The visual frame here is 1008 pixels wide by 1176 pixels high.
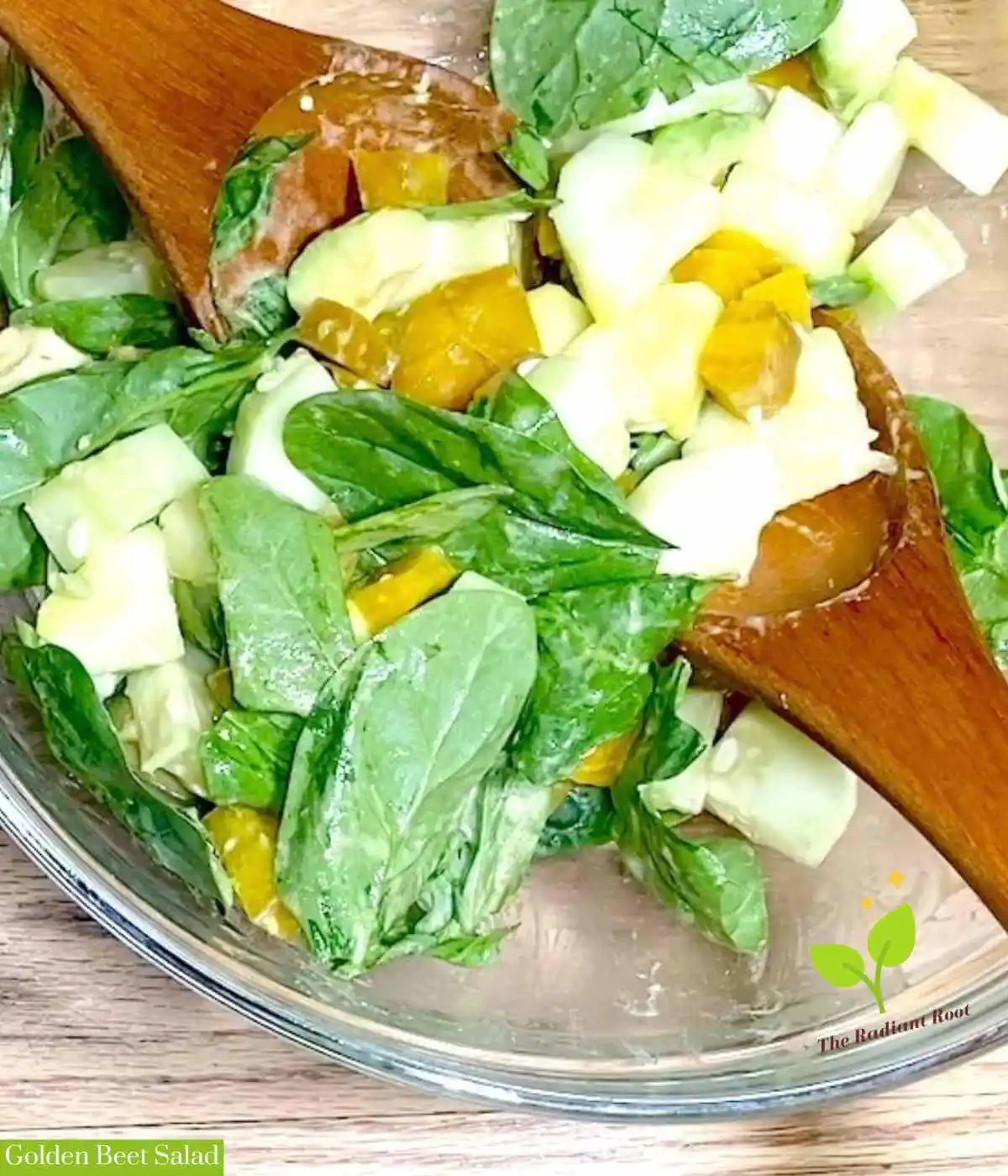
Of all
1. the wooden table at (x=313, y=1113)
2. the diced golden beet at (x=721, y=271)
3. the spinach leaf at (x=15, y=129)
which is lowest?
the wooden table at (x=313, y=1113)

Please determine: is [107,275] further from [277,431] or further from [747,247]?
[747,247]

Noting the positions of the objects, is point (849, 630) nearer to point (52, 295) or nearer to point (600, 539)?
point (600, 539)

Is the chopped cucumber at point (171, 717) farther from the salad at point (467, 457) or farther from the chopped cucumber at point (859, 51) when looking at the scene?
the chopped cucumber at point (859, 51)

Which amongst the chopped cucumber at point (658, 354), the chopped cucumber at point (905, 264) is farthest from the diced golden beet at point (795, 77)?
the chopped cucumber at point (658, 354)

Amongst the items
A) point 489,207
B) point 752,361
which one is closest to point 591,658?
point 752,361

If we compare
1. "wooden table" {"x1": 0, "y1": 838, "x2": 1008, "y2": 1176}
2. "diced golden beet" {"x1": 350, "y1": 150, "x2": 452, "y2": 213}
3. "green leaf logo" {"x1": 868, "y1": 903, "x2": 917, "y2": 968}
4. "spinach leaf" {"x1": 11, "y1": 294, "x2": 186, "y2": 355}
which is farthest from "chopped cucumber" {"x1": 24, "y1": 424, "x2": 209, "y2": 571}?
"green leaf logo" {"x1": 868, "y1": 903, "x2": 917, "y2": 968}

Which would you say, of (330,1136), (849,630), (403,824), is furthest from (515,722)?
(330,1136)

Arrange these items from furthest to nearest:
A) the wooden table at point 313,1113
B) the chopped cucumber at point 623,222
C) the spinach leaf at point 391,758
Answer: the wooden table at point 313,1113
the chopped cucumber at point 623,222
the spinach leaf at point 391,758

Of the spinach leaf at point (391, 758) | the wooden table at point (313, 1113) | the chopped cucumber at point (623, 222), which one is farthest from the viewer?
the wooden table at point (313, 1113)

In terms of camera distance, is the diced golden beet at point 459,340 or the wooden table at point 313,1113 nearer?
the diced golden beet at point 459,340
